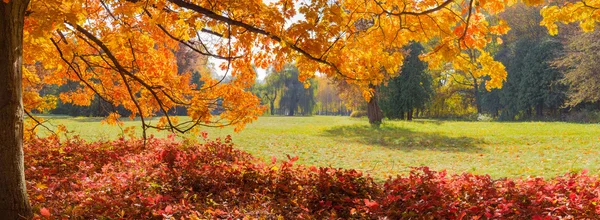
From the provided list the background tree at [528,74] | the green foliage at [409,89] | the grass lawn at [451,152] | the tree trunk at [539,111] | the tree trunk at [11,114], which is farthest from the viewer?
the tree trunk at [539,111]

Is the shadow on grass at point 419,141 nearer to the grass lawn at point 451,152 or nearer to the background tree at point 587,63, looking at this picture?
the grass lawn at point 451,152

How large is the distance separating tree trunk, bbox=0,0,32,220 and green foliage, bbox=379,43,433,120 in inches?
1106

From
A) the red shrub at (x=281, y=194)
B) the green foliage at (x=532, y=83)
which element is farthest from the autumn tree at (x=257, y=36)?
the green foliage at (x=532, y=83)

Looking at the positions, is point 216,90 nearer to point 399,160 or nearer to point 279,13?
point 279,13

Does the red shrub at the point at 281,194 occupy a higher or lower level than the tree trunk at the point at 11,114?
lower

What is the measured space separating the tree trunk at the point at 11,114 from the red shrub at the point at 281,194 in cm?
35

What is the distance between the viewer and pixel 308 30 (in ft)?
14.3

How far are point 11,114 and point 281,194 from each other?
113 inches

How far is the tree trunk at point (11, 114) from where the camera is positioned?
3322 mm

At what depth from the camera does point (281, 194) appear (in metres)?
4.81

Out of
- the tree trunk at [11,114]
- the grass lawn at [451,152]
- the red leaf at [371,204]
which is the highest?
the tree trunk at [11,114]

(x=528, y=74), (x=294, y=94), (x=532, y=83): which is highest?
(x=528, y=74)

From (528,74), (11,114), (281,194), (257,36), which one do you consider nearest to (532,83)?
(528,74)

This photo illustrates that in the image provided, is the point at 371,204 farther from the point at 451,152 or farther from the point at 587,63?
the point at 587,63
